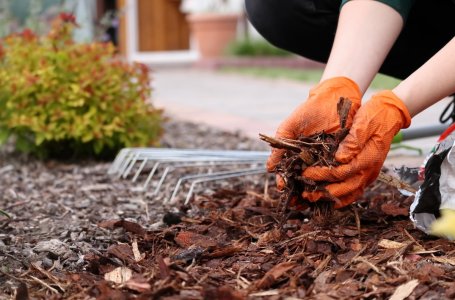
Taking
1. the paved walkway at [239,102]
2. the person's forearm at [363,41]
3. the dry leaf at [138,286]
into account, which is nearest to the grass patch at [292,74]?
the paved walkway at [239,102]

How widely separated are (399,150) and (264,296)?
155cm

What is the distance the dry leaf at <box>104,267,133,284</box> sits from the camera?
131cm

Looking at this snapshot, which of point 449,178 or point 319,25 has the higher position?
point 319,25

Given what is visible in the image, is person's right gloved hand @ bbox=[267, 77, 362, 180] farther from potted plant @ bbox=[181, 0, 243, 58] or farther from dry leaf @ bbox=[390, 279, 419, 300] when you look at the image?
potted plant @ bbox=[181, 0, 243, 58]

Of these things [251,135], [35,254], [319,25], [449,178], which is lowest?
[251,135]

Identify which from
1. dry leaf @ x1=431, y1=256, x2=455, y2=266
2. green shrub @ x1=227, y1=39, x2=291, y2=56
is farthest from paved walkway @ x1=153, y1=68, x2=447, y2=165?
green shrub @ x1=227, y1=39, x2=291, y2=56

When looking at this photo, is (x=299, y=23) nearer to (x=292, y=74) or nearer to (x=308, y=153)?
(x=308, y=153)

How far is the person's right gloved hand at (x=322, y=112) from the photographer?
1472mm

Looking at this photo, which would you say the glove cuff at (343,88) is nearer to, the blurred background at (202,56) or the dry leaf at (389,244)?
the dry leaf at (389,244)

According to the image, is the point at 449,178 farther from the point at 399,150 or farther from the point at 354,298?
the point at 399,150

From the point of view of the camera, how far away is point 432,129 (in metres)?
2.33

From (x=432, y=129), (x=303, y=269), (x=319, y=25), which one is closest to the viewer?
(x=303, y=269)

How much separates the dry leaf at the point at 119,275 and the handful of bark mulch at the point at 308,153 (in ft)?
1.23

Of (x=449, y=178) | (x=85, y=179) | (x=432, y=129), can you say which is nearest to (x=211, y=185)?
(x=85, y=179)
